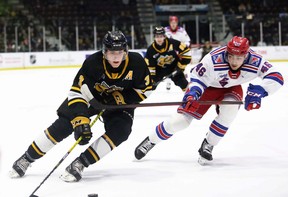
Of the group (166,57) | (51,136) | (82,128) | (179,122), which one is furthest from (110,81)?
(166,57)

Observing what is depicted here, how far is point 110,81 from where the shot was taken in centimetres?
315

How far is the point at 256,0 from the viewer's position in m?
18.0

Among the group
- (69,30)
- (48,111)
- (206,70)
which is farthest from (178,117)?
(69,30)

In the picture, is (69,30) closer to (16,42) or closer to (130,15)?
(16,42)

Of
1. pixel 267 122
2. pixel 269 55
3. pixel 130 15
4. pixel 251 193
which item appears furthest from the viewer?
pixel 130 15

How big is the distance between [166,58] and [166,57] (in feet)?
0.05


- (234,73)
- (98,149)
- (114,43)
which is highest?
(114,43)

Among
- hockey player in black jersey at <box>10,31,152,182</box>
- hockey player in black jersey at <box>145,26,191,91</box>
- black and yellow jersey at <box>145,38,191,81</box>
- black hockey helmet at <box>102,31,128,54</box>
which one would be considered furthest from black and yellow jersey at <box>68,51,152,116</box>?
black and yellow jersey at <box>145,38,191,81</box>

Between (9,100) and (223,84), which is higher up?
(223,84)

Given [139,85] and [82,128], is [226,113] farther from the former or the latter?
[82,128]

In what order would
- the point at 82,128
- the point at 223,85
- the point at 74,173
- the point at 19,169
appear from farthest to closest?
1. the point at 223,85
2. the point at 19,169
3. the point at 74,173
4. the point at 82,128

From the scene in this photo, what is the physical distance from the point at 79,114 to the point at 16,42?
36.8 ft

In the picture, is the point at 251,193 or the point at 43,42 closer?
the point at 251,193

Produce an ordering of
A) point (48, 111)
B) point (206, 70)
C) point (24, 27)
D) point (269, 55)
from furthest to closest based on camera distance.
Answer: point (24, 27)
point (269, 55)
point (48, 111)
point (206, 70)
